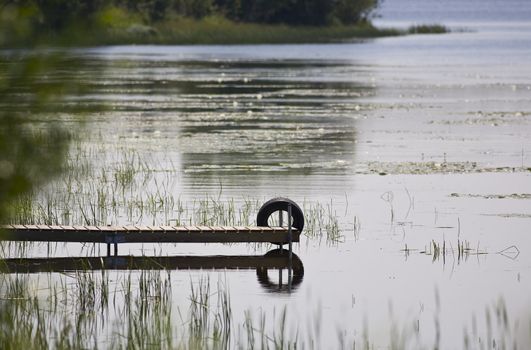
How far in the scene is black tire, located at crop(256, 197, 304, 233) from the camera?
1410cm

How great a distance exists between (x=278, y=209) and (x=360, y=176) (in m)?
6.74

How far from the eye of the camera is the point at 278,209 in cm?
1410

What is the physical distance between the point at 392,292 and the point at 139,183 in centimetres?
779

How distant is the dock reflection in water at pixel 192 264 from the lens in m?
13.0

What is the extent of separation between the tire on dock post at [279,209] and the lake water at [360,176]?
A: 0.38 metres

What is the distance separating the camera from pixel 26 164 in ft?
18.8

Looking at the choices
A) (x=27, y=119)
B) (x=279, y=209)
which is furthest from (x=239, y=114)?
(x=27, y=119)

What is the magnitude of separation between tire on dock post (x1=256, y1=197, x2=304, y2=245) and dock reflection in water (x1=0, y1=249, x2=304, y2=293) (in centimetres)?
36

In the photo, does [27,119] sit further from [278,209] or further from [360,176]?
[360,176]

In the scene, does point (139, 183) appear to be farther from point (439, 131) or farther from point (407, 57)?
point (407, 57)

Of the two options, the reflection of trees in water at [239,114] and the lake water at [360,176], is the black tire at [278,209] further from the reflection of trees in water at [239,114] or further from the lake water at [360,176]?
the reflection of trees in water at [239,114]

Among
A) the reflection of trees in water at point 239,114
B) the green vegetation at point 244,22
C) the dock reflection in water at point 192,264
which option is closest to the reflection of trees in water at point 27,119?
the reflection of trees in water at point 239,114

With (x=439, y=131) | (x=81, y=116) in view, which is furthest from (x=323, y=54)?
(x=81, y=116)

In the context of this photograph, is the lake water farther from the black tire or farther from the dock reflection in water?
the black tire
